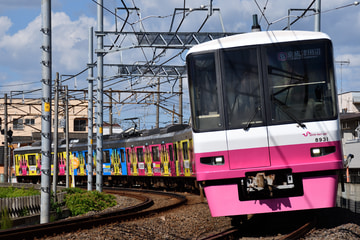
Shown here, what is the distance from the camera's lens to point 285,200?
8.98 m

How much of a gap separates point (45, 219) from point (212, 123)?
17.7 feet

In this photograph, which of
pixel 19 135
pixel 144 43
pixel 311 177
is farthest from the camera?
pixel 19 135

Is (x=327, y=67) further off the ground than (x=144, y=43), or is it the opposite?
(x=144, y=43)

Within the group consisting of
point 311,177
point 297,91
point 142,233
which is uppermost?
point 297,91

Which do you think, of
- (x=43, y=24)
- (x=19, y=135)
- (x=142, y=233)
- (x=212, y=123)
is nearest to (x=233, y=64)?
(x=212, y=123)

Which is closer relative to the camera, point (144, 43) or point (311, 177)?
point (311, 177)

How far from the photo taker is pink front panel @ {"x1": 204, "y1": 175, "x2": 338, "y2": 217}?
353 inches

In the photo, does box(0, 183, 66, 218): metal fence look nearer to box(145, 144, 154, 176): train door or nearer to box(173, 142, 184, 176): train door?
box(173, 142, 184, 176): train door

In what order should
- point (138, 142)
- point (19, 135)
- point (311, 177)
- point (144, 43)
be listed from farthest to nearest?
point (19, 135), point (138, 142), point (144, 43), point (311, 177)

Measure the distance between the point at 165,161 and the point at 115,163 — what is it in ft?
24.9

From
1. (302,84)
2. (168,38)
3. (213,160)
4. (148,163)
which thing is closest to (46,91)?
(213,160)

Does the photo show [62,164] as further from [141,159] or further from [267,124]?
[267,124]

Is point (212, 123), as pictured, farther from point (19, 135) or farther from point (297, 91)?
point (19, 135)

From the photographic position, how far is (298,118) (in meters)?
9.11
